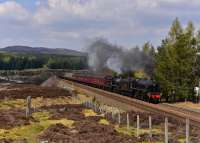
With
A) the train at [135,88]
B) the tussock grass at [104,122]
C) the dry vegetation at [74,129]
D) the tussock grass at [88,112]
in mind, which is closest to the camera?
the dry vegetation at [74,129]

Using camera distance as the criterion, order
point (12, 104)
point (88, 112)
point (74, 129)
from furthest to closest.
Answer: point (12, 104) < point (88, 112) < point (74, 129)

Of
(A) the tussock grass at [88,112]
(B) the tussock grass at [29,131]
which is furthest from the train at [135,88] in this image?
(B) the tussock grass at [29,131]

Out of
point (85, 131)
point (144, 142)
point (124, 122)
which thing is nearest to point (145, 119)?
point (124, 122)

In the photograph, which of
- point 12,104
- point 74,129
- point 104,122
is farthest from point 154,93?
point 74,129

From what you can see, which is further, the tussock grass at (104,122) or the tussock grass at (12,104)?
the tussock grass at (12,104)

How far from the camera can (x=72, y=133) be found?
3812 cm

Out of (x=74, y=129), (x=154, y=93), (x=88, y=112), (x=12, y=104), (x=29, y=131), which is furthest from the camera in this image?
(x=154, y=93)

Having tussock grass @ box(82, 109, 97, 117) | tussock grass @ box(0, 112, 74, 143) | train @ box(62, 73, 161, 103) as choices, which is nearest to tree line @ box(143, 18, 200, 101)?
train @ box(62, 73, 161, 103)

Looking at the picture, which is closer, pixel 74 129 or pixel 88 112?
pixel 74 129

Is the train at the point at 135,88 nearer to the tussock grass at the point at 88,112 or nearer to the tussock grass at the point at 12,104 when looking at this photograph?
the tussock grass at the point at 88,112

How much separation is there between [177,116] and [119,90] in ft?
143

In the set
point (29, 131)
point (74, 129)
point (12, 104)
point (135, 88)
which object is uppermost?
point (135, 88)

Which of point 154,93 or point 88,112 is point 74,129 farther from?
point 154,93

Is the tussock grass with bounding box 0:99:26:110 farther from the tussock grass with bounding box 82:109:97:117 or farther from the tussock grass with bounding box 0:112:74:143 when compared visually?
the tussock grass with bounding box 0:112:74:143
